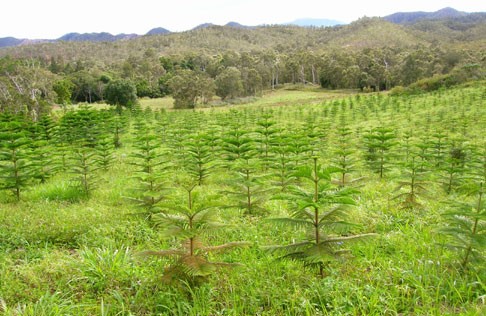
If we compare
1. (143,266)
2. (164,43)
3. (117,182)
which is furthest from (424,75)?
(164,43)

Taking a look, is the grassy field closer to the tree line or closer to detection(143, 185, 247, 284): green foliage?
detection(143, 185, 247, 284): green foliage

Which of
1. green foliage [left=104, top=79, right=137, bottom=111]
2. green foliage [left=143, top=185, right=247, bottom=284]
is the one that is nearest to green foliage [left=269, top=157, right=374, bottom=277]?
green foliage [left=143, top=185, right=247, bottom=284]

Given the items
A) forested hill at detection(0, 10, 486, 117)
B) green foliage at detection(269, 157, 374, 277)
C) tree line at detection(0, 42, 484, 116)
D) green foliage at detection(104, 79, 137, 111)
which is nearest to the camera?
green foliage at detection(269, 157, 374, 277)

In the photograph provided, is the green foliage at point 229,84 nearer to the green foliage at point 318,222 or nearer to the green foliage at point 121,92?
the green foliage at point 121,92

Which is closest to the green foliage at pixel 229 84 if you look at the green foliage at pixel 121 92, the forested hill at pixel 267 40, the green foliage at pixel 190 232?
the green foliage at pixel 121 92

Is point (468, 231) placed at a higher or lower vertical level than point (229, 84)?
lower

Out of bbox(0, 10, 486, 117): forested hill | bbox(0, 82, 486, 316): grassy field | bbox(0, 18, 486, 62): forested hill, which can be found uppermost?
bbox(0, 18, 486, 62): forested hill

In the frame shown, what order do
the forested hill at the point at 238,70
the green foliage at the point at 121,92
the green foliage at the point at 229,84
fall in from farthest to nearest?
the green foliage at the point at 229,84 → the forested hill at the point at 238,70 → the green foliage at the point at 121,92

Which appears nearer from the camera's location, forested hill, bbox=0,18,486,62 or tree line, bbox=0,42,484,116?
tree line, bbox=0,42,484,116

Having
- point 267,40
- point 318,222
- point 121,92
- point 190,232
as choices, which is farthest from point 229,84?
point 267,40

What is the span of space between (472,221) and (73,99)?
6137cm

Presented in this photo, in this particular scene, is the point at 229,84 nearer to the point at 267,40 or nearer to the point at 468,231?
the point at 468,231

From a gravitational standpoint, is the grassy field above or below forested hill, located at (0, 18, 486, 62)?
below

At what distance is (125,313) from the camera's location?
3.25 m
